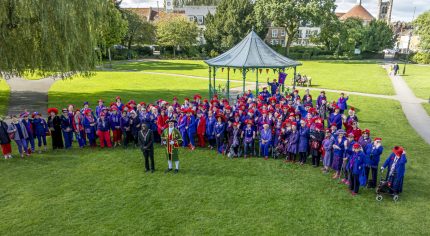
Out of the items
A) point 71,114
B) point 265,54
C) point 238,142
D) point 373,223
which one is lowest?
point 373,223

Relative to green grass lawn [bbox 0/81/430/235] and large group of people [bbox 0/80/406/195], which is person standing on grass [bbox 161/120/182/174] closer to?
large group of people [bbox 0/80/406/195]

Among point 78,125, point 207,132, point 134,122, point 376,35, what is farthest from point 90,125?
point 376,35

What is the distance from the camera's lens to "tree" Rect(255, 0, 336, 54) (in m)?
53.1

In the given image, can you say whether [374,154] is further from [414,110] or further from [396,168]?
[414,110]

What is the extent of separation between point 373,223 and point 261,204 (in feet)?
9.14

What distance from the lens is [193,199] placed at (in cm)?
880

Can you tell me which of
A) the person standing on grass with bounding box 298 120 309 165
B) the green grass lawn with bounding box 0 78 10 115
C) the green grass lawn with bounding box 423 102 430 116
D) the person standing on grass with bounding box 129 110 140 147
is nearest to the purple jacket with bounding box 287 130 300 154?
the person standing on grass with bounding box 298 120 309 165

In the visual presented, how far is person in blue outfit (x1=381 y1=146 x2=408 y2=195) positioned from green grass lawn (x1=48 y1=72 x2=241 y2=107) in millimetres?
16000

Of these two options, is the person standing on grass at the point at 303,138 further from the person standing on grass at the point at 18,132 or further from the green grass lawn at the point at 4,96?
the green grass lawn at the point at 4,96

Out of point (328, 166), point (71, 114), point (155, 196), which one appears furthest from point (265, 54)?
point (155, 196)

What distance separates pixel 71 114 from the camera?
12.6 meters

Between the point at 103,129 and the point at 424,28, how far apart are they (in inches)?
2072

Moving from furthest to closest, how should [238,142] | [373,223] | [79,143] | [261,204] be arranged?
[79,143] → [238,142] → [261,204] → [373,223]

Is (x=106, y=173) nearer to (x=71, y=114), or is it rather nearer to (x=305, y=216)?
(x=71, y=114)
